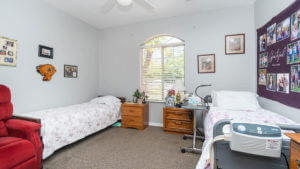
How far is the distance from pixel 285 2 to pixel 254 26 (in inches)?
42.6

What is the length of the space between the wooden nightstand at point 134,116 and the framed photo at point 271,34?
264 centimetres

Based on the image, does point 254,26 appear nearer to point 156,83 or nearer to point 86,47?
point 156,83

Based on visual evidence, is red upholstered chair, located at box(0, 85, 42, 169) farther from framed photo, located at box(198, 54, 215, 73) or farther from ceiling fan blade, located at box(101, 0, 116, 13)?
framed photo, located at box(198, 54, 215, 73)

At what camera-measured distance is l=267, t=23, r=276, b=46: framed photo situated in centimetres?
207

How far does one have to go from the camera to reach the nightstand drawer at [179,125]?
2948 millimetres

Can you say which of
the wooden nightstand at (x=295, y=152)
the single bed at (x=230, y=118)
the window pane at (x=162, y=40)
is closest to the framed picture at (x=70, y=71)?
the window pane at (x=162, y=40)

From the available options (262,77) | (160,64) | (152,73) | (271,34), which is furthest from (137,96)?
(271,34)

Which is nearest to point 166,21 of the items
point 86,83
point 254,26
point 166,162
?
point 254,26

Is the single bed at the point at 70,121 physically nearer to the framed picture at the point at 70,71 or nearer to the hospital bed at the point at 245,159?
the framed picture at the point at 70,71

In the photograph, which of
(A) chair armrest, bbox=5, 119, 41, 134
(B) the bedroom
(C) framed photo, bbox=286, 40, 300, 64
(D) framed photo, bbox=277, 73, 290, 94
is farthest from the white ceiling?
(A) chair armrest, bbox=5, 119, 41, 134

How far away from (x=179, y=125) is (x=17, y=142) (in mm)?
2598

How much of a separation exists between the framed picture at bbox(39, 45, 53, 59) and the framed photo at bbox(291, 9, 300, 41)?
3949 millimetres

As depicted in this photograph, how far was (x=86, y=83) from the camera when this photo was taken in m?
3.78

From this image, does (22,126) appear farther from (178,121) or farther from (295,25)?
(295,25)
